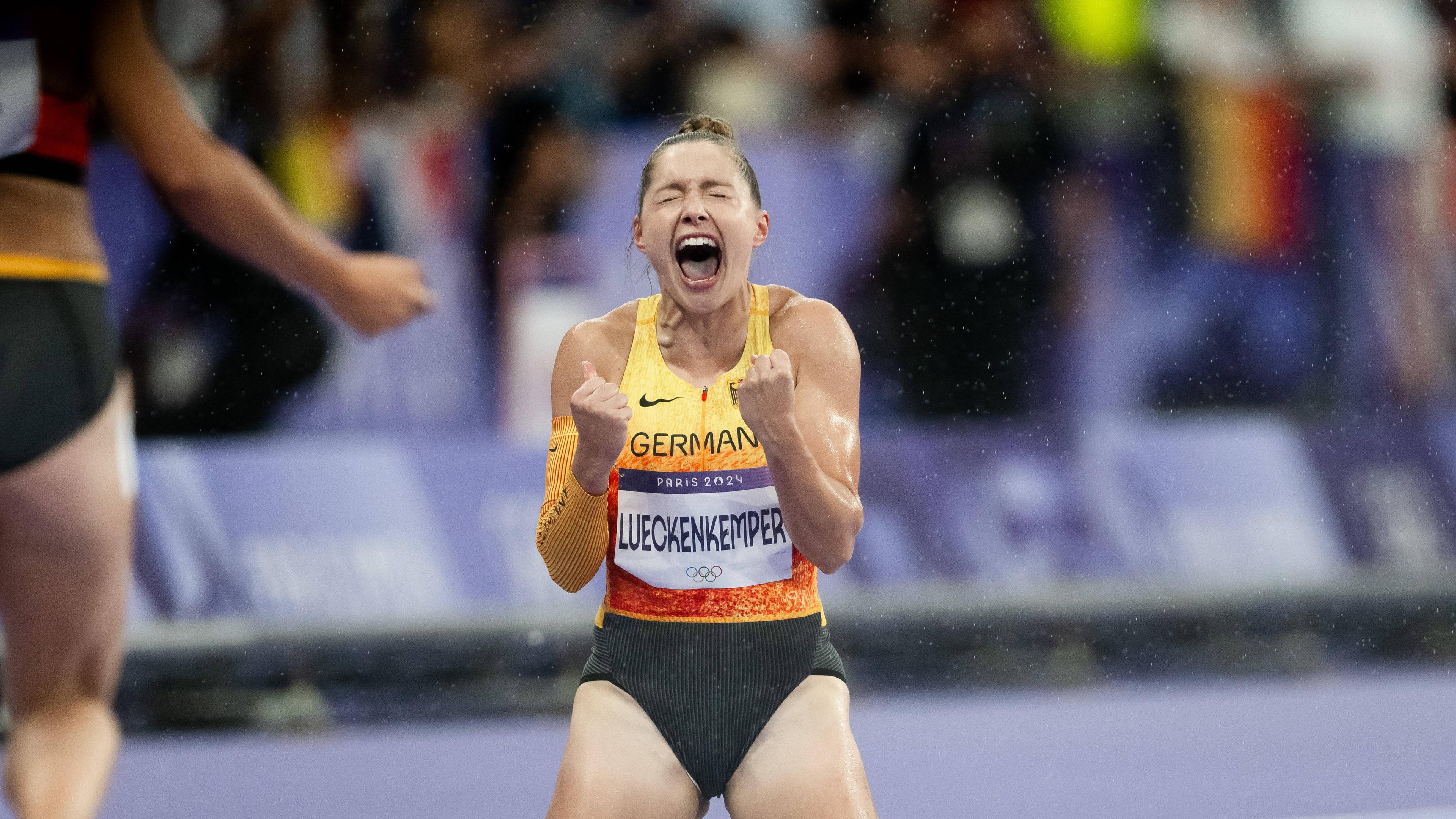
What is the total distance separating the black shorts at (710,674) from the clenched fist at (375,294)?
51 cm

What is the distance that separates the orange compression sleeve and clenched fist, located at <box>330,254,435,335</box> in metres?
0.28

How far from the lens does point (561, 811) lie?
1377 mm

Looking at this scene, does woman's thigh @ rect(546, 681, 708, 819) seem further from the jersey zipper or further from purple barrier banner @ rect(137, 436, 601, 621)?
purple barrier banner @ rect(137, 436, 601, 621)

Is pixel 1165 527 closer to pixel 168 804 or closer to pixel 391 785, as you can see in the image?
pixel 391 785

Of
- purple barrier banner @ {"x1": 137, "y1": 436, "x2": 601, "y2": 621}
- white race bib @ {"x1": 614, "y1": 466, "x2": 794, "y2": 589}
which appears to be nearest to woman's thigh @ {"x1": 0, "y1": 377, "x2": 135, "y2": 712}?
white race bib @ {"x1": 614, "y1": 466, "x2": 794, "y2": 589}


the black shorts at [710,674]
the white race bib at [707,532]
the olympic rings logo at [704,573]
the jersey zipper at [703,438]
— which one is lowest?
the black shorts at [710,674]

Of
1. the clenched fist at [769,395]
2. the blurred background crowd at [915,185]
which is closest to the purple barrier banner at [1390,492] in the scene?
Answer: the blurred background crowd at [915,185]

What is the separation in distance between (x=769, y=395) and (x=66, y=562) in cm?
86

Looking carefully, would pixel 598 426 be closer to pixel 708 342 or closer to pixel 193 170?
pixel 708 342

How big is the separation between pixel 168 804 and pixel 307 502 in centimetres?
92

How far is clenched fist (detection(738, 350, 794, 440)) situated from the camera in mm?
1324

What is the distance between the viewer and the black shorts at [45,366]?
1.41 m

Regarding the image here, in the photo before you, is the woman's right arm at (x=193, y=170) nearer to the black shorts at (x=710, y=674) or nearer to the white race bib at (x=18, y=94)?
the white race bib at (x=18, y=94)

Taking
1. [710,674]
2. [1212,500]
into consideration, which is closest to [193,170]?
[710,674]
